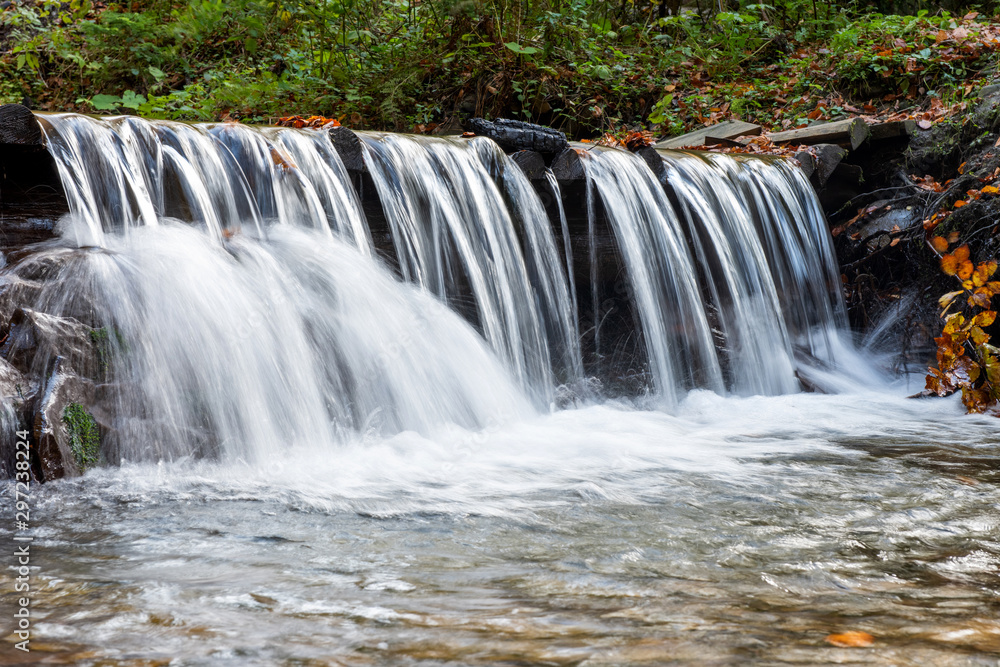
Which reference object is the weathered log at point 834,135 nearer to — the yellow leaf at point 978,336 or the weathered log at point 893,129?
the weathered log at point 893,129

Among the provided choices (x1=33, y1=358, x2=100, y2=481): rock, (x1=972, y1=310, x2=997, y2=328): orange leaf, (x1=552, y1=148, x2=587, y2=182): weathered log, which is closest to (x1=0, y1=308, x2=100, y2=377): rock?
(x1=33, y1=358, x2=100, y2=481): rock

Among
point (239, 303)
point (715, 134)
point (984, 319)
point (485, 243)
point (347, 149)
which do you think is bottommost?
point (984, 319)

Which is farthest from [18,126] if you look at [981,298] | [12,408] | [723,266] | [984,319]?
[981,298]

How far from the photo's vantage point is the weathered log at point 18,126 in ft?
12.3

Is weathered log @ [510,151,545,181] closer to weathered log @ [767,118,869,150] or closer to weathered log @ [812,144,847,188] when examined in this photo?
weathered log @ [812,144,847,188]

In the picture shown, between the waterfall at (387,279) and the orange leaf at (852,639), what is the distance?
8.55 ft

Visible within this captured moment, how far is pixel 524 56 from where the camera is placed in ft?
30.7

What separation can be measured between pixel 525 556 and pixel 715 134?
6.81 m

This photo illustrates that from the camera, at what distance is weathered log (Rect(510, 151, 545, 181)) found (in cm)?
541

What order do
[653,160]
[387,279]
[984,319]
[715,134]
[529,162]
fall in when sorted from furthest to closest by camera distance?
[715,134]
[653,160]
[529,162]
[984,319]
[387,279]

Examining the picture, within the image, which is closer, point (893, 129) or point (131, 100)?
point (893, 129)

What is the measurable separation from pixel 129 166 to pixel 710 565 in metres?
3.61

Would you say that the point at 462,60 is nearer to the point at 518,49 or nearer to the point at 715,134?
the point at 518,49

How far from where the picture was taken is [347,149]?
482 centimetres
